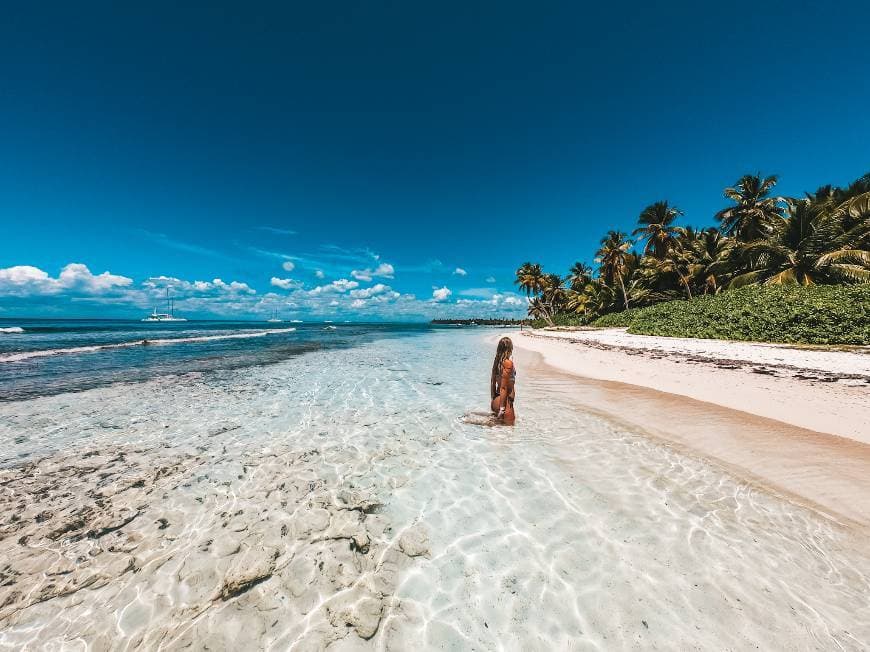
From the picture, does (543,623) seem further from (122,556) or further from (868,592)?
(122,556)

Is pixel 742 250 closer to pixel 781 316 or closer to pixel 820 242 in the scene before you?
pixel 820 242

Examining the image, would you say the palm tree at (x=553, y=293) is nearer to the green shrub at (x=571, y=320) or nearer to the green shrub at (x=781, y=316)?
the green shrub at (x=571, y=320)

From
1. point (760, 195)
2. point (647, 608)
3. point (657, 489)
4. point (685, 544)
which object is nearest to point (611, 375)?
point (657, 489)

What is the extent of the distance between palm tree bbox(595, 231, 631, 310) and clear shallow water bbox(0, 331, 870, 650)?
49773 mm

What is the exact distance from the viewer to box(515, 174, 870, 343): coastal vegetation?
16.9 meters

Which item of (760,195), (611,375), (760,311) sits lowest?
(611,375)

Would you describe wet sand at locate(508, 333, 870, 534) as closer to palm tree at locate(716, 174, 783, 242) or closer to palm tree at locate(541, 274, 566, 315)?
palm tree at locate(716, 174, 783, 242)

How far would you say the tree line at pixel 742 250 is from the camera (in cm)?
2273

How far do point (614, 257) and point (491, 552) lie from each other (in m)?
54.5

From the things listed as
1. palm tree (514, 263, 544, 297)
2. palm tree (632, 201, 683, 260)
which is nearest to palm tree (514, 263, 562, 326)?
palm tree (514, 263, 544, 297)

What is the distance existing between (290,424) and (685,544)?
7.74m

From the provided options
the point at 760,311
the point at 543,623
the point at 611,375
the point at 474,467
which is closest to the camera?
the point at 543,623

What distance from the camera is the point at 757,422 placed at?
7148 mm

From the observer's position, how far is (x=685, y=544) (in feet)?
12.0
